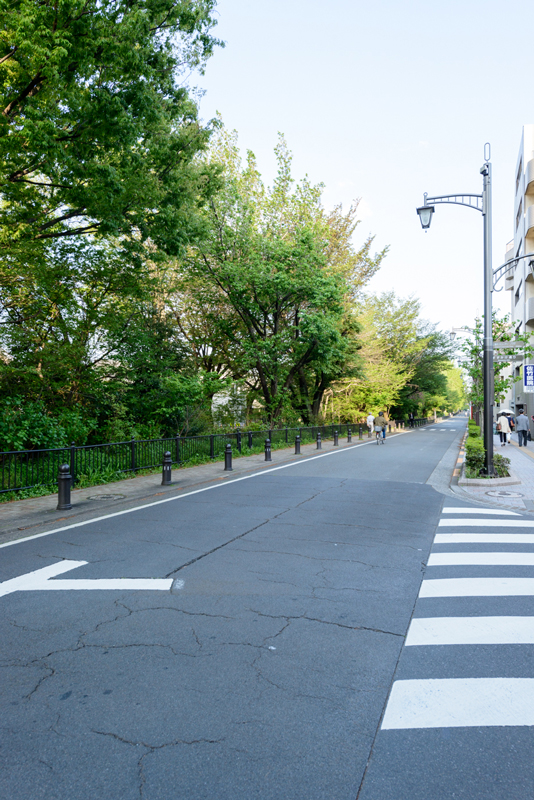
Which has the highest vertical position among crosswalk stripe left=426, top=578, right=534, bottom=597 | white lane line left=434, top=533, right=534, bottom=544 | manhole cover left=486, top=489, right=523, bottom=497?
crosswalk stripe left=426, top=578, right=534, bottom=597

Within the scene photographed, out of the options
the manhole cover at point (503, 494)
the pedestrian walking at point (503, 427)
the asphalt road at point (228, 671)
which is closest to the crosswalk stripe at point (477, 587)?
the asphalt road at point (228, 671)

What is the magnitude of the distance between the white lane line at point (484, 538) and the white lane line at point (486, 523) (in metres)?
0.65

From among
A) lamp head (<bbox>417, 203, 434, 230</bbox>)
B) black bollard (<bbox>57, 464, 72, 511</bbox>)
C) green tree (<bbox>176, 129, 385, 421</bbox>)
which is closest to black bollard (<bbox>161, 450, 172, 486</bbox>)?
black bollard (<bbox>57, 464, 72, 511</bbox>)

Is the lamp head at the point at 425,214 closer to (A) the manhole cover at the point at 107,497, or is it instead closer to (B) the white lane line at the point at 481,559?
(B) the white lane line at the point at 481,559

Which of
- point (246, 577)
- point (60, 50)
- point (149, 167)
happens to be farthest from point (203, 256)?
point (246, 577)

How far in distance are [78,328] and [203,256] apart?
1056 centimetres

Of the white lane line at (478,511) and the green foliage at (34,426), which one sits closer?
the white lane line at (478,511)

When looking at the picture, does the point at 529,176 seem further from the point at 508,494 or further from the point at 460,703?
the point at 460,703

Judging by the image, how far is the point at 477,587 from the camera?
5.70 m

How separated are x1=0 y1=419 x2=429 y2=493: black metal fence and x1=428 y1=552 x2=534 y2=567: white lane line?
26.7ft

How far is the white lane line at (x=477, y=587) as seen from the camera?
548 centimetres

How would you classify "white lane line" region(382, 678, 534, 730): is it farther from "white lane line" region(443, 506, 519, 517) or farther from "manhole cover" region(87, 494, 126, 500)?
"manhole cover" region(87, 494, 126, 500)

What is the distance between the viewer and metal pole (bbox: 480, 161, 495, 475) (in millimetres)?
13766

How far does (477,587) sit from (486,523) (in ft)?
12.6
